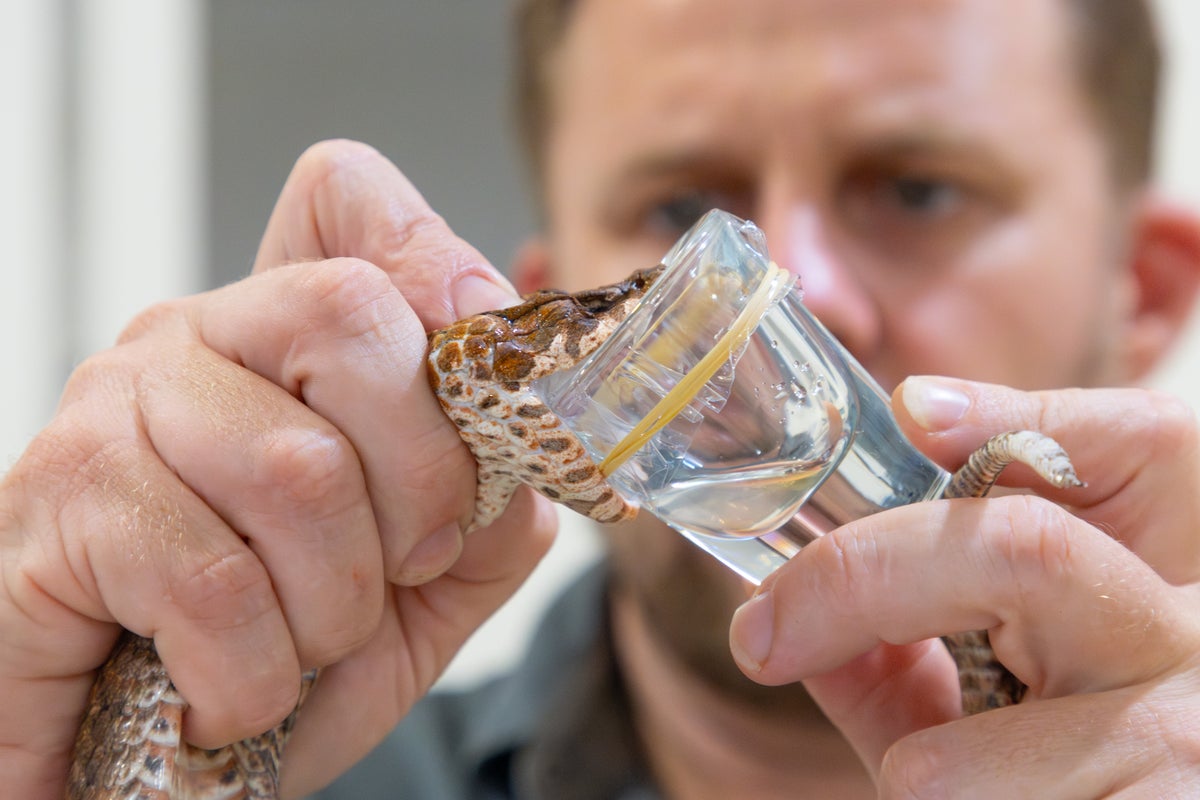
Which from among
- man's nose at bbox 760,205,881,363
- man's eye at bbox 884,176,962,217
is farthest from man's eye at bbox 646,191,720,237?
man's eye at bbox 884,176,962,217

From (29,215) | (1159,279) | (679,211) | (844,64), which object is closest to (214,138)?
(29,215)

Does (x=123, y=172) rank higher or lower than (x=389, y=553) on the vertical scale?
lower

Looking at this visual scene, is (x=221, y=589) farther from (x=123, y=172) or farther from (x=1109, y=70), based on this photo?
(x=123, y=172)

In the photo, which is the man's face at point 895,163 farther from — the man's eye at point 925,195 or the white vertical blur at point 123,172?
the white vertical blur at point 123,172

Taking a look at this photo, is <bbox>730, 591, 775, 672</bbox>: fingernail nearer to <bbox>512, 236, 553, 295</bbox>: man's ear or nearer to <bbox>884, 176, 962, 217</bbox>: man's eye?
<bbox>884, 176, 962, 217</bbox>: man's eye

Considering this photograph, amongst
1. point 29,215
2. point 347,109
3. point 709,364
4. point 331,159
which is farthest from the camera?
point 347,109

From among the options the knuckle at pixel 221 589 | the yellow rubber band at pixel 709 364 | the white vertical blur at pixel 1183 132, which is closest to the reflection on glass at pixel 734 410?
the yellow rubber band at pixel 709 364

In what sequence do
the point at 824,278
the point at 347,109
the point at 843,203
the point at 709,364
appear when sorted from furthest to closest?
the point at 347,109, the point at 843,203, the point at 824,278, the point at 709,364

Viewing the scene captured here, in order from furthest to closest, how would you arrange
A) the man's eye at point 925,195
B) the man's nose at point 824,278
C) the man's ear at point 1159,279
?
1. the man's ear at point 1159,279
2. the man's eye at point 925,195
3. the man's nose at point 824,278
